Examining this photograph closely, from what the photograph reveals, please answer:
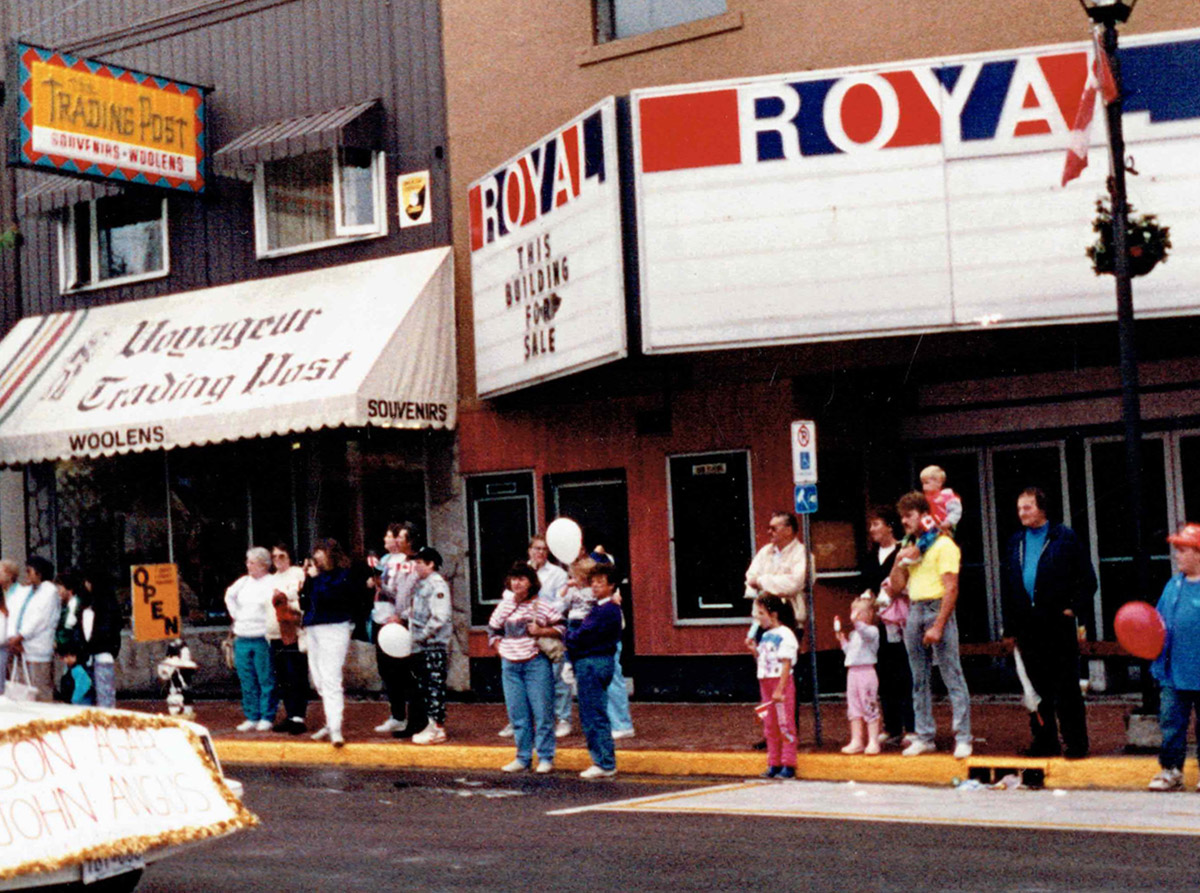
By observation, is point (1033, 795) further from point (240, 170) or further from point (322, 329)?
point (240, 170)

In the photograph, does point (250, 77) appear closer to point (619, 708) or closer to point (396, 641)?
point (396, 641)

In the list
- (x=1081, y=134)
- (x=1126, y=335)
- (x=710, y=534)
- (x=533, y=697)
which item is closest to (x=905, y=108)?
(x=1081, y=134)

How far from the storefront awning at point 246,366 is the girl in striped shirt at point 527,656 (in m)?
4.93

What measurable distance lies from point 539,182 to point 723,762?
6309 millimetres

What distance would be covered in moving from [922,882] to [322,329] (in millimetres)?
12632

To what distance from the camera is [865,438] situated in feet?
58.6

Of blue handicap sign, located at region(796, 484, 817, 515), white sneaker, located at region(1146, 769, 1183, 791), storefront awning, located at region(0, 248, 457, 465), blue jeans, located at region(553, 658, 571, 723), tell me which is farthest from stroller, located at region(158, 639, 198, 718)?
white sneaker, located at region(1146, 769, 1183, 791)

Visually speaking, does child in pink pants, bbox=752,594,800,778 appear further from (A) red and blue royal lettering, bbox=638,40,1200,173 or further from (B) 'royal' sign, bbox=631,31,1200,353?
(A) red and blue royal lettering, bbox=638,40,1200,173

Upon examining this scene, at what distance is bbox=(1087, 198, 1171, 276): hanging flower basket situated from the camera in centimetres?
1320

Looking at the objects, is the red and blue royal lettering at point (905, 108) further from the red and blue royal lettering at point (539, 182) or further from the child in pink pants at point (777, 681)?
the child in pink pants at point (777, 681)

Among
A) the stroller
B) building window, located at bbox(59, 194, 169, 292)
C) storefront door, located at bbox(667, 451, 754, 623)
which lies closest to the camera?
storefront door, located at bbox(667, 451, 754, 623)

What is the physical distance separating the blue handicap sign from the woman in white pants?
413cm

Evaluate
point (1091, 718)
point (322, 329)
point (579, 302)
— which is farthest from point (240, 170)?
point (1091, 718)

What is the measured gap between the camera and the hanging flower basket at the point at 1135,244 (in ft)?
43.3
